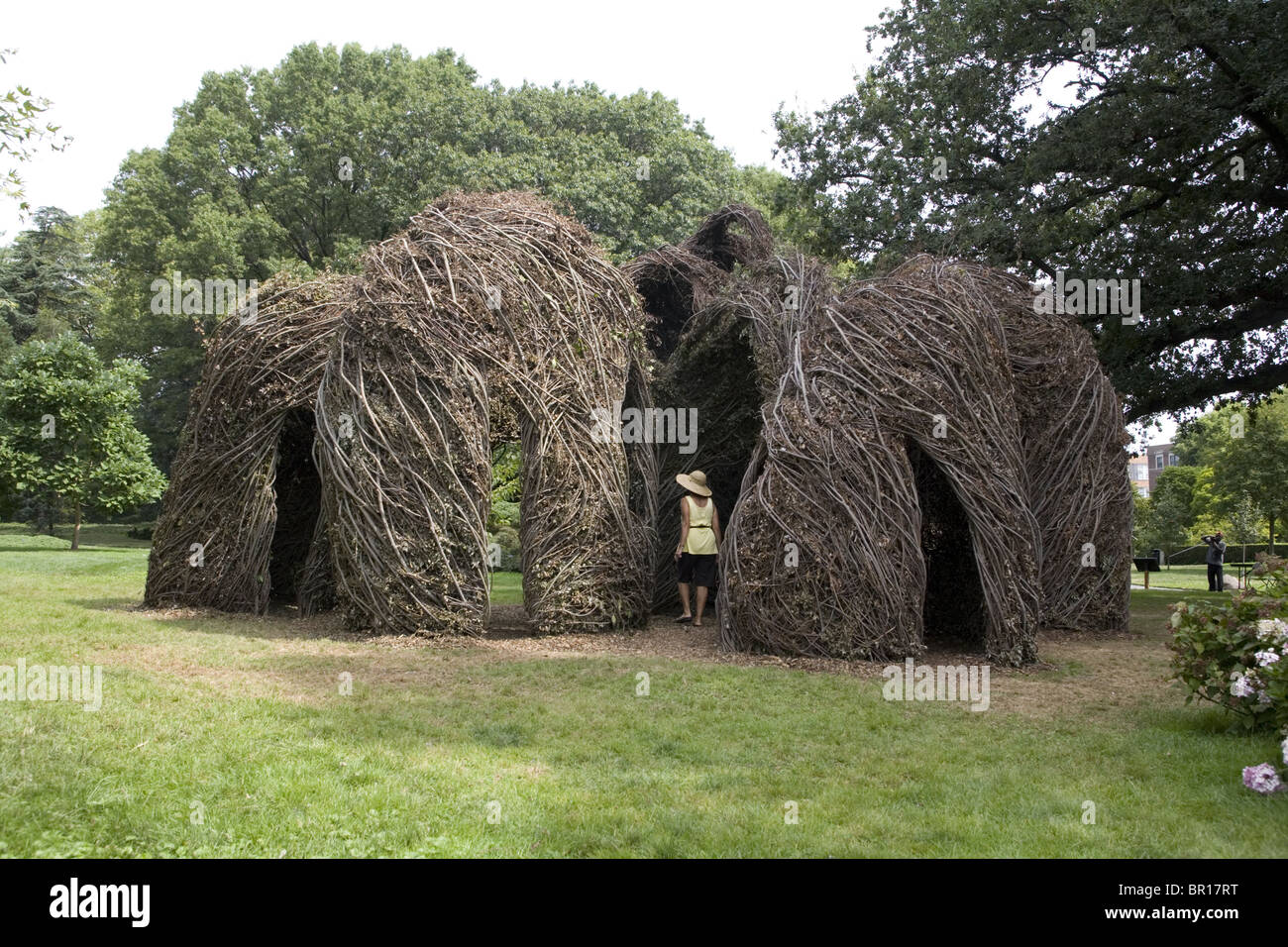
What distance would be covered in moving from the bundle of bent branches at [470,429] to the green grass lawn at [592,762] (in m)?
1.16

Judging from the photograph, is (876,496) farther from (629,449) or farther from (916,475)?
(629,449)

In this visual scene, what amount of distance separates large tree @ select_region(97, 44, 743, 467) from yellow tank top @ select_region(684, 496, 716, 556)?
53.7 ft

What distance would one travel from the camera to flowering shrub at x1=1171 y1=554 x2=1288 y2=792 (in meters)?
5.34

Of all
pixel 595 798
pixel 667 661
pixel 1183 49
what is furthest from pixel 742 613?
pixel 1183 49

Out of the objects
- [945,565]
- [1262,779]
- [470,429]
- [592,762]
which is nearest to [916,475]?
[945,565]

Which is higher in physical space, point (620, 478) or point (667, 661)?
point (620, 478)

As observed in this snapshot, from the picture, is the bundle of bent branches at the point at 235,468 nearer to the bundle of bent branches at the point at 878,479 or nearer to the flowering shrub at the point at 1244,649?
the bundle of bent branches at the point at 878,479

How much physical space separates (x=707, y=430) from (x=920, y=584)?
197 inches

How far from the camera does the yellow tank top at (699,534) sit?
11.1 m

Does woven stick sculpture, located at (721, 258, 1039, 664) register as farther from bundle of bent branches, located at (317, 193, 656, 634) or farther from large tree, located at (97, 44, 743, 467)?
large tree, located at (97, 44, 743, 467)

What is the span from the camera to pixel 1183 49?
43.2 feet

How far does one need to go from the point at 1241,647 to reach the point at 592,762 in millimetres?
4043

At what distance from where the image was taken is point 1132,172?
14.5 meters

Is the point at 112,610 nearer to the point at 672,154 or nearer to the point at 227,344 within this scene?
the point at 227,344
